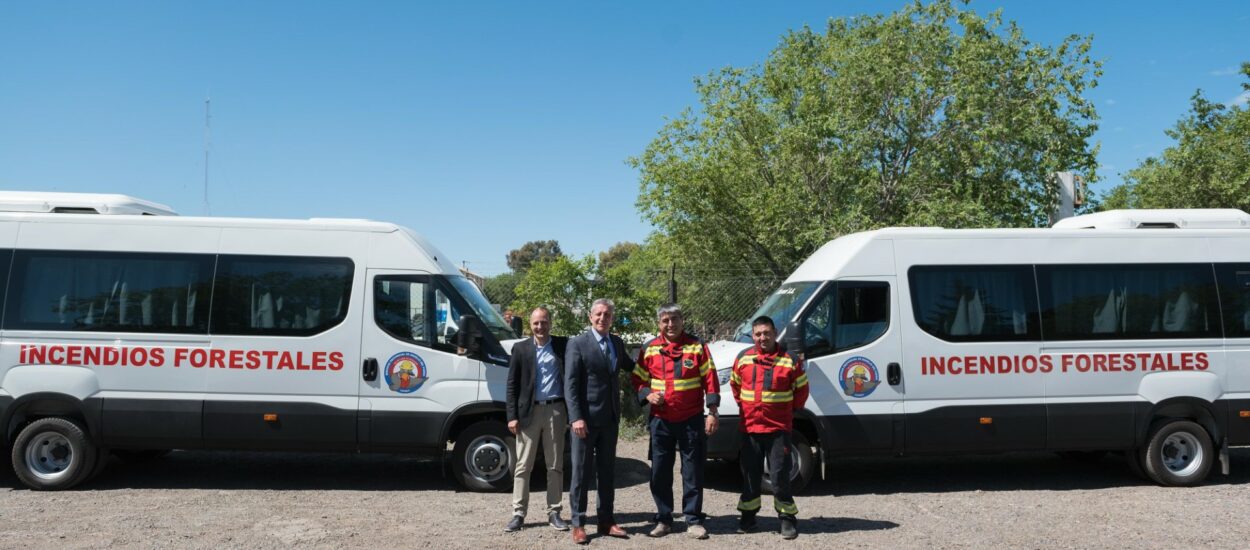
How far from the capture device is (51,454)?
25.6 ft

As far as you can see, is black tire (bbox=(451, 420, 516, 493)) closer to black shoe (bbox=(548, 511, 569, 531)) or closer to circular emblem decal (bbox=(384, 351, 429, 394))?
circular emblem decal (bbox=(384, 351, 429, 394))

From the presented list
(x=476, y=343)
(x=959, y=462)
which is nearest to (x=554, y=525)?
(x=476, y=343)

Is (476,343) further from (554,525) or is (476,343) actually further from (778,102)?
(778,102)

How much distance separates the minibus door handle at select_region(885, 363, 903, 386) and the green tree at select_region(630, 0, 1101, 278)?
463 inches

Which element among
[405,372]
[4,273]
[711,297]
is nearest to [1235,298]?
[711,297]

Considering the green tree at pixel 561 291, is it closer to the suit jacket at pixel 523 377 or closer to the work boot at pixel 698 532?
the suit jacket at pixel 523 377

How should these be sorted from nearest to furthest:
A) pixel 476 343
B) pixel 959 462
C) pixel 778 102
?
pixel 476 343 → pixel 959 462 → pixel 778 102

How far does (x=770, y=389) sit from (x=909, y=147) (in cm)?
1670

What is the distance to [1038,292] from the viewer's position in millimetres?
7977

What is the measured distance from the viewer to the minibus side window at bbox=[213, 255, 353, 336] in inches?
305

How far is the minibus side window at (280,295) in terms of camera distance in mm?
7734

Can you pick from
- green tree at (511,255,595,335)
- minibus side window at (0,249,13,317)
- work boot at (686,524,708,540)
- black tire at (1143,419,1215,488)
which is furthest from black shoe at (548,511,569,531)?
black tire at (1143,419,1215,488)

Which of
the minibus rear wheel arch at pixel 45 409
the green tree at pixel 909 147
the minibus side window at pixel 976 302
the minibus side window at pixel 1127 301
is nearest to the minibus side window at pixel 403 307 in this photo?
the minibus rear wheel arch at pixel 45 409

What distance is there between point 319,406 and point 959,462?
6617 millimetres
